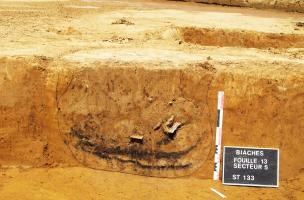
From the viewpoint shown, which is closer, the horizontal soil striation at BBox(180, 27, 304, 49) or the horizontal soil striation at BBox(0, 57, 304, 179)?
the horizontal soil striation at BBox(0, 57, 304, 179)

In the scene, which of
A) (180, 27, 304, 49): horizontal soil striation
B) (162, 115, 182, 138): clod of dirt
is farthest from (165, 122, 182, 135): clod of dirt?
(180, 27, 304, 49): horizontal soil striation

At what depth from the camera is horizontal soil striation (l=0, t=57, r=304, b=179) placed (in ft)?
27.8

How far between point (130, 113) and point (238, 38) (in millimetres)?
5108

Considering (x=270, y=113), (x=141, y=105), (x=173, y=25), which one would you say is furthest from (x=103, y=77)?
(x=173, y=25)

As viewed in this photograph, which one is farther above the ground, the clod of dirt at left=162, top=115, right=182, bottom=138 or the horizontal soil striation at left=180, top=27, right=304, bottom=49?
the horizontal soil striation at left=180, top=27, right=304, bottom=49

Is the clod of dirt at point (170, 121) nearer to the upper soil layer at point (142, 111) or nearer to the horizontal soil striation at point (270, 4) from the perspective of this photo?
the upper soil layer at point (142, 111)

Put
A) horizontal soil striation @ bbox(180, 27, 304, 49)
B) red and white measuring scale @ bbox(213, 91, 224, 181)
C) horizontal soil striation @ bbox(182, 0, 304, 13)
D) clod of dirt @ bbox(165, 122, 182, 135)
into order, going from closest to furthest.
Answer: red and white measuring scale @ bbox(213, 91, 224, 181) < clod of dirt @ bbox(165, 122, 182, 135) < horizontal soil striation @ bbox(180, 27, 304, 49) < horizontal soil striation @ bbox(182, 0, 304, 13)

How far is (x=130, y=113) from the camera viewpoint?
28.2 ft

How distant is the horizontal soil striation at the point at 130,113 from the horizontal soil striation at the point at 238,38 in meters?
3.88

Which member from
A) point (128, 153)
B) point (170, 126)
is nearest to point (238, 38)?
point (170, 126)

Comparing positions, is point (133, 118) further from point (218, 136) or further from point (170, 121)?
point (218, 136)

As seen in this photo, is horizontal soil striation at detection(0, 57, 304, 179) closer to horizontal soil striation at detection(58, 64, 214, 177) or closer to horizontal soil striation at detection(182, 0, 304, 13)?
horizontal soil striation at detection(58, 64, 214, 177)

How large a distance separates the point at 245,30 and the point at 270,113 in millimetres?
4566

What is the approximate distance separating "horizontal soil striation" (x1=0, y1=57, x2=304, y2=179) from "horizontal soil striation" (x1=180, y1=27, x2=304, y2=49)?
3.88 m
